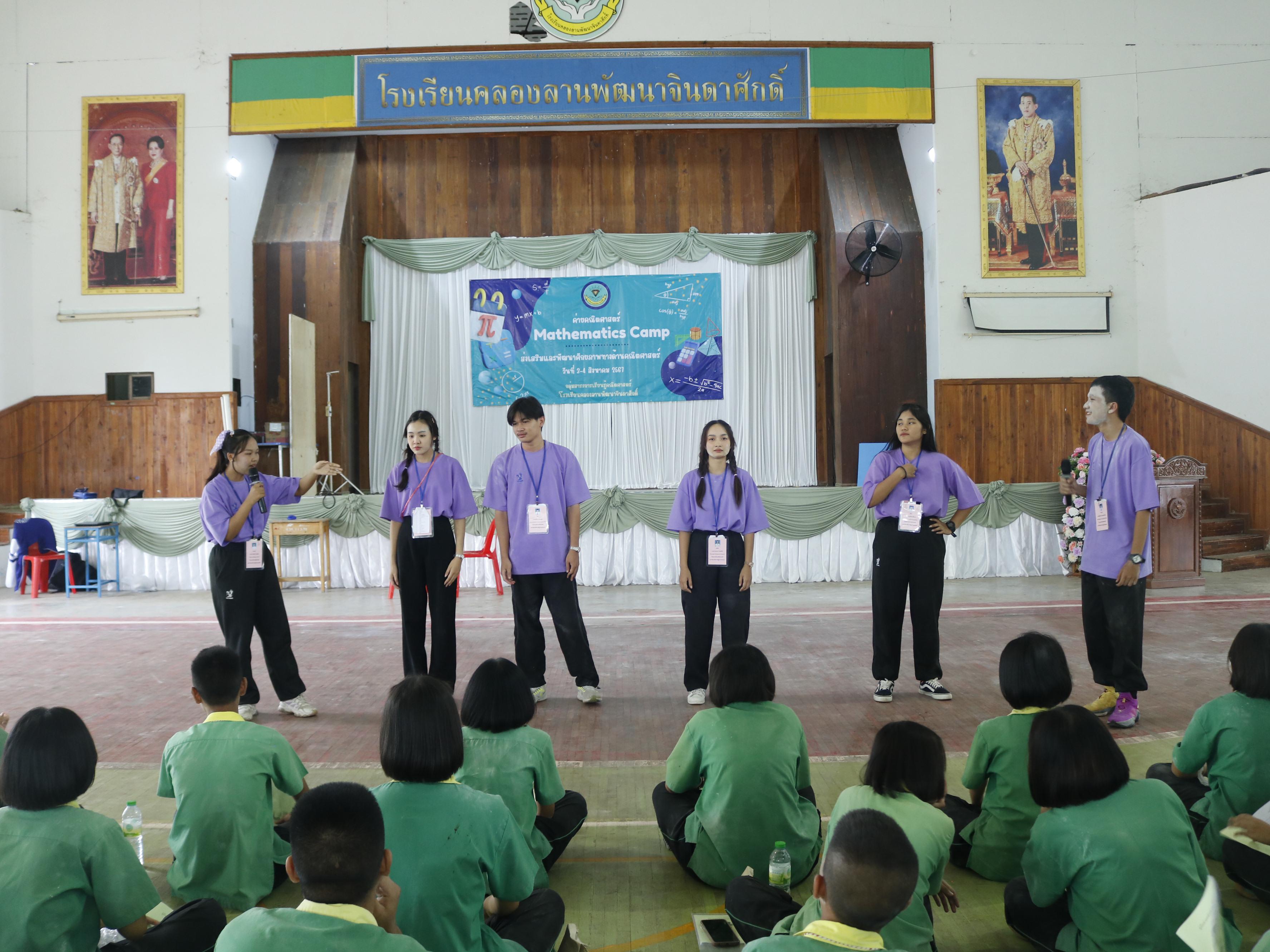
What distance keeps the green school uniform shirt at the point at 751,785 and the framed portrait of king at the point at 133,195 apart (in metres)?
10.2

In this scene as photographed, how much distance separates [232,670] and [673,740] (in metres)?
1.98

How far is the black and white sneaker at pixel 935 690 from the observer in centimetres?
439

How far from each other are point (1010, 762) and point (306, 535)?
24.5 feet

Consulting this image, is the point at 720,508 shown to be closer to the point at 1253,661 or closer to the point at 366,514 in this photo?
the point at 1253,661

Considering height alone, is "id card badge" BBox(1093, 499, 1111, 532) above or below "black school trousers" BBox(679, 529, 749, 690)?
above

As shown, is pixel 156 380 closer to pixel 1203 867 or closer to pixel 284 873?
pixel 284 873

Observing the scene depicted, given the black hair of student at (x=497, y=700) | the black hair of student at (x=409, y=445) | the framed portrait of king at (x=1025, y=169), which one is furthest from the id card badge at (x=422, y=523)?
the framed portrait of king at (x=1025, y=169)

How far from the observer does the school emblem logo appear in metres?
10.3

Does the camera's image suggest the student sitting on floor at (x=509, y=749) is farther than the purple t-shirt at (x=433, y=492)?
No

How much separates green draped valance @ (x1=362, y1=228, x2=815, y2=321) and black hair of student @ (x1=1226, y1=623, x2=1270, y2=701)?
991cm

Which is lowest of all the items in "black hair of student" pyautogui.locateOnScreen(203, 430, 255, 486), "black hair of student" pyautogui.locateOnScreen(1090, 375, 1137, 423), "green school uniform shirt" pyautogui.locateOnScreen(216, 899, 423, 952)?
"green school uniform shirt" pyautogui.locateOnScreen(216, 899, 423, 952)

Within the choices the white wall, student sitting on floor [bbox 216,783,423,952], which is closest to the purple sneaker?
student sitting on floor [bbox 216,783,423,952]

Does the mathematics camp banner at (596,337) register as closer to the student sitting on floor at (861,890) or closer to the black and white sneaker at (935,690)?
the black and white sneaker at (935,690)

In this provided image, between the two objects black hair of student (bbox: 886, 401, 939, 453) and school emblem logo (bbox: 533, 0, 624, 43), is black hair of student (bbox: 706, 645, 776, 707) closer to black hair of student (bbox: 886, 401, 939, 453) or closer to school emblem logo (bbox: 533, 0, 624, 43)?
black hair of student (bbox: 886, 401, 939, 453)
